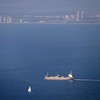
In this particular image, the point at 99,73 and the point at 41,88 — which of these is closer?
the point at 41,88

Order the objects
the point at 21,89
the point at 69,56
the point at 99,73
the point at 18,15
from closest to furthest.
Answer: the point at 21,89 → the point at 99,73 → the point at 69,56 → the point at 18,15

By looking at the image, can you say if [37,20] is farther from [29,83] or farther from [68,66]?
[29,83]

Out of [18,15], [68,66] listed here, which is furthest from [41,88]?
[18,15]

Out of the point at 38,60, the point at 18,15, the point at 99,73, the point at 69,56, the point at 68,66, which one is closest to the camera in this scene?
the point at 99,73

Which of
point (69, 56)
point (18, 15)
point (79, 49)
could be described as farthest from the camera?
point (18, 15)

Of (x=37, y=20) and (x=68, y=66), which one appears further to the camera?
(x=37, y=20)

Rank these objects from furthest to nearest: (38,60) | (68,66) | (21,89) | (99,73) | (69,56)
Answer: (69,56), (38,60), (68,66), (99,73), (21,89)

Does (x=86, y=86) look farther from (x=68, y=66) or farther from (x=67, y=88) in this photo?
(x=68, y=66)

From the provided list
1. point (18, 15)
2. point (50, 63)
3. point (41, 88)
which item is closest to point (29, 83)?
point (41, 88)
